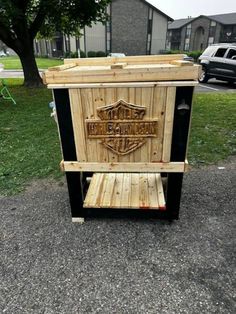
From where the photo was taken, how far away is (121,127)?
2473 millimetres

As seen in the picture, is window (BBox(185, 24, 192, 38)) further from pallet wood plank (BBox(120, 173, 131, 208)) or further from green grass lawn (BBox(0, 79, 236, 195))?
pallet wood plank (BBox(120, 173, 131, 208))

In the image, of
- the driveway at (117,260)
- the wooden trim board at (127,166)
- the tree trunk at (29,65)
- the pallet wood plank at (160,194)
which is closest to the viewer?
the driveway at (117,260)

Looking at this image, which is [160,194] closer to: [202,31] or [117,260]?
[117,260]

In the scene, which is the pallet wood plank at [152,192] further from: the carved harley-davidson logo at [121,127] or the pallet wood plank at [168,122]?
the carved harley-davidson logo at [121,127]

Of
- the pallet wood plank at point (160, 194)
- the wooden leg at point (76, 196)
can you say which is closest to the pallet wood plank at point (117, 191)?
the wooden leg at point (76, 196)

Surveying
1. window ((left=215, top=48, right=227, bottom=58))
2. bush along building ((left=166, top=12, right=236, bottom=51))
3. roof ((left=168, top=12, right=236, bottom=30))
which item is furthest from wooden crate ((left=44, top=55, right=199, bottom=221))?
roof ((left=168, top=12, right=236, bottom=30))

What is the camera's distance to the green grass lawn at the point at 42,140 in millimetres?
4176

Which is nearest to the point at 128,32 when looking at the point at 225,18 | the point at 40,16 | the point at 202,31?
the point at 202,31

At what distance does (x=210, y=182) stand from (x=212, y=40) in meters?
56.7

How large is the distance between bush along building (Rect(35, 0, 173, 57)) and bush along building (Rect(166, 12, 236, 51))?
43.8 feet

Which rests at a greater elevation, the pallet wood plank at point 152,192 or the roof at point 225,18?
the roof at point 225,18

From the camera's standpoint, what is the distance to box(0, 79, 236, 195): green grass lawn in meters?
4.18

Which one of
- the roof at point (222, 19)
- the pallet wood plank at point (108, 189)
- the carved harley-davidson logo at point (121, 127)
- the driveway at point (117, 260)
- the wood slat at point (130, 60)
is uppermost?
the roof at point (222, 19)

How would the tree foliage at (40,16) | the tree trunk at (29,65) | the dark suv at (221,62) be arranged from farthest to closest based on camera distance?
the dark suv at (221,62), the tree trunk at (29,65), the tree foliage at (40,16)
